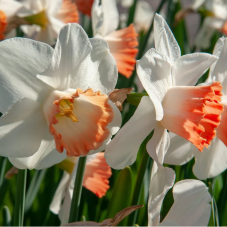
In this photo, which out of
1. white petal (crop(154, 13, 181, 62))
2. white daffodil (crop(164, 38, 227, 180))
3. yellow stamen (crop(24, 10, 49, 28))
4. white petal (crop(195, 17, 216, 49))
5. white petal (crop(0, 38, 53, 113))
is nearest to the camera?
white petal (crop(0, 38, 53, 113))

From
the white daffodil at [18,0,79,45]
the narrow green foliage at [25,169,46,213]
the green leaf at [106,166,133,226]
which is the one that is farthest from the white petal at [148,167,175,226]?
the white daffodil at [18,0,79,45]

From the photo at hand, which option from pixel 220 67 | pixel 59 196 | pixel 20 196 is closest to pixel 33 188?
pixel 59 196

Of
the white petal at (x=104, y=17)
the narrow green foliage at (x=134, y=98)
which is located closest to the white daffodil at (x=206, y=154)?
the narrow green foliage at (x=134, y=98)

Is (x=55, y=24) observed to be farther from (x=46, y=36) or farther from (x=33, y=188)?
(x=33, y=188)

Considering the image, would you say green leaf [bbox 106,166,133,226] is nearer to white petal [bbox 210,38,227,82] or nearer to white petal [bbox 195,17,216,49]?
white petal [bbox 210,38,227,82]

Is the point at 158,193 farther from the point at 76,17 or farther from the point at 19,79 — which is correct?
the point at 76,17

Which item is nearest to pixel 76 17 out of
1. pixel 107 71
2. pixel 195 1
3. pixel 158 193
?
pixel 107 71

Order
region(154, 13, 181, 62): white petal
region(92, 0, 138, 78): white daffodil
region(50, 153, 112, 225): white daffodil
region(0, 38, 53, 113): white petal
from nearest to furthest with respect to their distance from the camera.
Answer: region(0, 38, 53, 113): white petal
region(154, 13, 181, 62): white petal
region(50, 153, 112, 225): white daffodil
region(92, 0, 138, 78): white daffodil
